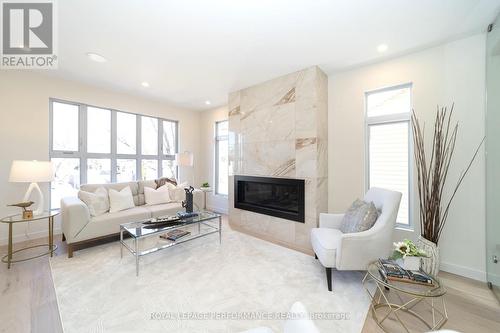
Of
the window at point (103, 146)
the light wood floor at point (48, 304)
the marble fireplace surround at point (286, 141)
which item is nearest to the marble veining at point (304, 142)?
the marble fireplace surround at point (286, 141)

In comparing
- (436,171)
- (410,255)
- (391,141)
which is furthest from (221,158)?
(410,255)

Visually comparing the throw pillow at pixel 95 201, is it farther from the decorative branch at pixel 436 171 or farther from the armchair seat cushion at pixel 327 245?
the decorative branch at pixel 436 171

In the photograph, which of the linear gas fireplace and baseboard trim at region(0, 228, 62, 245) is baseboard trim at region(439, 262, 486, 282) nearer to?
the linear gas fireplace

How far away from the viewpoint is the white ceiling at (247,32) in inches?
72.9

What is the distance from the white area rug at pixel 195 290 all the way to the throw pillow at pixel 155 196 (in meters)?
1.08

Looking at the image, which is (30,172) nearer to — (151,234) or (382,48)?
(151,234)

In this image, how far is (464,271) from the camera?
89.3 inches

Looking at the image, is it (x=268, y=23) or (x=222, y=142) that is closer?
(x=268, y=23)

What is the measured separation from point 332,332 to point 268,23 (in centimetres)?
280

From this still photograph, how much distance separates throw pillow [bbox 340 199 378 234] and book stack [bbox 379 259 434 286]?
508 mm

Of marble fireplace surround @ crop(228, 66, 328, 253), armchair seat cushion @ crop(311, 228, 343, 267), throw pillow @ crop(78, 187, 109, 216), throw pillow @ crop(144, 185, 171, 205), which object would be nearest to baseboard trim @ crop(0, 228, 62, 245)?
throw pillow @ crop(78, 187, 109, 216)

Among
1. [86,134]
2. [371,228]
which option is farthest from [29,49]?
[371,228]

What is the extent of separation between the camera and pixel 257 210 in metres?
3.64

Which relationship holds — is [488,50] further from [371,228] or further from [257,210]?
[257,210]
